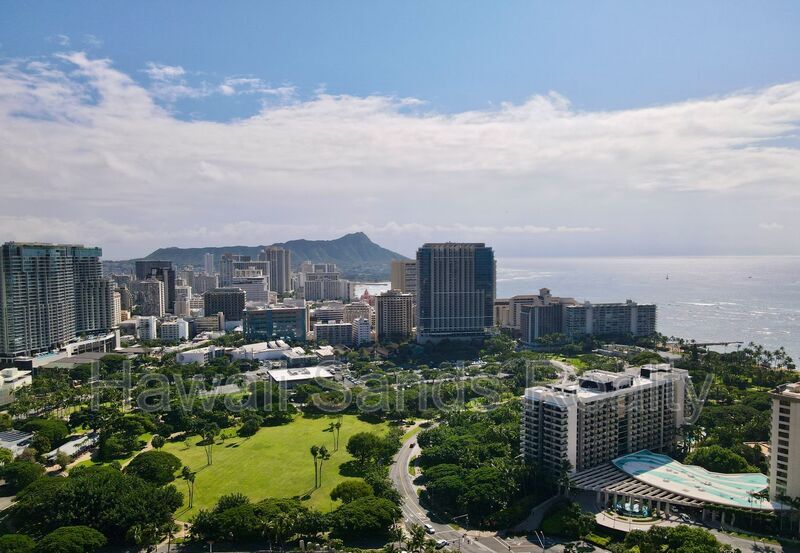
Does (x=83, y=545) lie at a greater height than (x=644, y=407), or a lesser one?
lesser

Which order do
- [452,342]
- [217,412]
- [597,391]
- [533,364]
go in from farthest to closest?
[452,342] < [533,364] < [217,412] < [597,391]

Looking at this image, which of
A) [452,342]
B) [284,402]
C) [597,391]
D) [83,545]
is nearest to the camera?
[83,545]

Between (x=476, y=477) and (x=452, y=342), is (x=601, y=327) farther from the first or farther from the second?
(x=476, y=477)

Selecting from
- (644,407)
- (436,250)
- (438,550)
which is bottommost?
(438,550)

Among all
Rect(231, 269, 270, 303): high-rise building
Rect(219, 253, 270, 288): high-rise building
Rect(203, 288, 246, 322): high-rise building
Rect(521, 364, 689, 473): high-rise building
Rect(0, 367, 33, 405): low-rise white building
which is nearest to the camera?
Rect(521, 364, 689, 473): high-rise building

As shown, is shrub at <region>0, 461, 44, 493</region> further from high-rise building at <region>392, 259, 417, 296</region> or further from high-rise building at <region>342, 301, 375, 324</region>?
high-rise building at <region>392, 259, 417, 296</region>

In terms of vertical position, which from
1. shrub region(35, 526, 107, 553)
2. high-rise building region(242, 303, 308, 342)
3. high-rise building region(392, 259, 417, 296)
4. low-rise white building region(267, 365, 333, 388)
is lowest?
low-rise white building region(267, 365, 333, 388)

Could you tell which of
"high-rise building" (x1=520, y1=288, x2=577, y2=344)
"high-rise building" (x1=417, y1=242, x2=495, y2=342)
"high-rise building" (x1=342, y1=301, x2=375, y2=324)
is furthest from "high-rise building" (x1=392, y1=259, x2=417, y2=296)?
"high-rise building" (x1=417, y1=242, x2=495, y2=342)

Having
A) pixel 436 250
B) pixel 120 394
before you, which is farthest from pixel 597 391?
pixel 436 250
